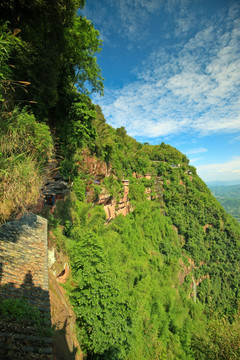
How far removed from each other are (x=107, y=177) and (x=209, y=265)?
91.5ft

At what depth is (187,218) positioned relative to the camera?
28.1 m

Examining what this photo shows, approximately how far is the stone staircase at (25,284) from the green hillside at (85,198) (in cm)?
90

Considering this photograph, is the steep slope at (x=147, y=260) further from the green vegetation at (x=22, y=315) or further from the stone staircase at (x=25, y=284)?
the green vegetation at (x=22, y=315)

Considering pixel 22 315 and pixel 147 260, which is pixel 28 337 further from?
pixel 147 260

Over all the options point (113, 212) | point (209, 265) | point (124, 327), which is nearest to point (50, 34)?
point (124, 327)

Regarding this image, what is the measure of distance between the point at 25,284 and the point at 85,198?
8341 millimetres

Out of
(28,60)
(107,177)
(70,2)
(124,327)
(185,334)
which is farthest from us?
(107,177)

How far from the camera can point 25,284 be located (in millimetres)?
3152

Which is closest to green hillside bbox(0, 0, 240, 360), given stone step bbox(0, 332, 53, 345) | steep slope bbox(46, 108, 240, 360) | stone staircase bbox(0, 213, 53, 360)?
steep slope bbox(46, 108, 240, 360)

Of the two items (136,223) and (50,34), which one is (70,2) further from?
(136,223)

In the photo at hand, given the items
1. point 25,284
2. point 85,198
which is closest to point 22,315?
point 25,284

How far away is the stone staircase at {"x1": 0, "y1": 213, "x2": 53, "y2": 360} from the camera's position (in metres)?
1.86

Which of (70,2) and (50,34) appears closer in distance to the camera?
(70,2)

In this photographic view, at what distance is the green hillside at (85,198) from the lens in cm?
425
